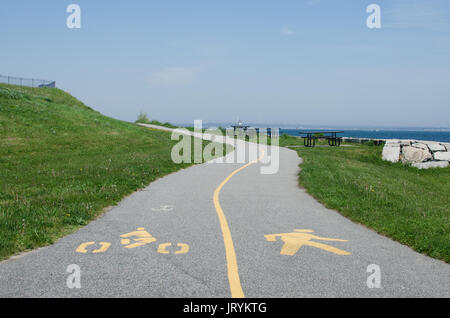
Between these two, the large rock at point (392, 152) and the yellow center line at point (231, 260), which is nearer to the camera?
the yellow center line at point (231, 260)

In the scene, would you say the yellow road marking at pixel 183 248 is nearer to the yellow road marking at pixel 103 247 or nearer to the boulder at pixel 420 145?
the yellow road marking at pixel 103 247

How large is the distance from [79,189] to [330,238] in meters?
7.19

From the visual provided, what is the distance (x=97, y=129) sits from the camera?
34656 mm

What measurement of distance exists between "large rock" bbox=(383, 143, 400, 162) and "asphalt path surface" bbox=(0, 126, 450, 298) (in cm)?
1374

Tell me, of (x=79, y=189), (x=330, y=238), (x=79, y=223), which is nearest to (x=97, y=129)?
(x=79, y=189)

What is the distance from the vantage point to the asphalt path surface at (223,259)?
14.6ft

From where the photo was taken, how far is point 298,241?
21.6ft

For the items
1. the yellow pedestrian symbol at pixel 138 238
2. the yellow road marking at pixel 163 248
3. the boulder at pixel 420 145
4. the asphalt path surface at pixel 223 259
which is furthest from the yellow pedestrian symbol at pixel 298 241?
the boulder at pixel 420 145

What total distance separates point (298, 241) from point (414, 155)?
636 inches

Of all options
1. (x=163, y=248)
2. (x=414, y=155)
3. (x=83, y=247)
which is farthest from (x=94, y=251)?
(x=414, y=155)

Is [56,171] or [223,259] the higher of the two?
[56,171]

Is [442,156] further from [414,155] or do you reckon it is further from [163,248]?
[163,248]

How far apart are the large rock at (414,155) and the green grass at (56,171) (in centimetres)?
1167
